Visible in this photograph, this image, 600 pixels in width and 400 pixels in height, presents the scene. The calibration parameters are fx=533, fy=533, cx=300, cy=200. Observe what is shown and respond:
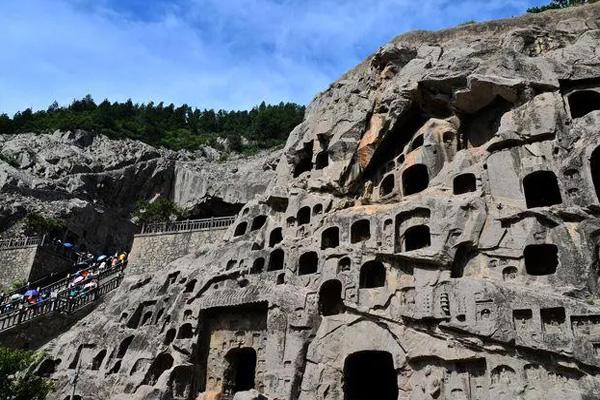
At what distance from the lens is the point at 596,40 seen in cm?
2266

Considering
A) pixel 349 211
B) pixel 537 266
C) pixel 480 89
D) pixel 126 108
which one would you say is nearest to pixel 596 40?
pixel 480 89

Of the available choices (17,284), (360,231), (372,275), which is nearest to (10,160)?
(17,284)

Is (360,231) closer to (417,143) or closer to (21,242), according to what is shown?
(417,143)

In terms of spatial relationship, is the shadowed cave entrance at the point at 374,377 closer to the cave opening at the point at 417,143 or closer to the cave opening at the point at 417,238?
the cave opening at the point at 417,238

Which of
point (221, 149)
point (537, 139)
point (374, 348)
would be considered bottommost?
point (374, 348)

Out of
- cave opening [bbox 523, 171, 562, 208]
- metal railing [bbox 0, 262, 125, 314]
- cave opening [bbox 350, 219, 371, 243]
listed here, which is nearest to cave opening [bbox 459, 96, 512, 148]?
cave opening [bbox 523, 171, 562, 208]

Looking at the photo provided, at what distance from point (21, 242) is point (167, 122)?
40381mm

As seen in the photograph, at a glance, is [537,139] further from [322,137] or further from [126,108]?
[126,108]

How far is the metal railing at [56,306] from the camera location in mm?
25647

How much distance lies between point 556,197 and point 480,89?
552cm

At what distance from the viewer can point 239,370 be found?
2394 cm

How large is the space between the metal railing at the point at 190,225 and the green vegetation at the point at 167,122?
26458mm

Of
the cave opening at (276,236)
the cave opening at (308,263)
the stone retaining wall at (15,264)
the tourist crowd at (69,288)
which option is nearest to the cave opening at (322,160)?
the cave opening at (276,236)

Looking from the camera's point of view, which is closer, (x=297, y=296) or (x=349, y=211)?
(x=297, y=296)
